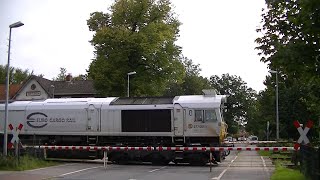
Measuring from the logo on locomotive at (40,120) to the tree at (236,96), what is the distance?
6976 centimetres

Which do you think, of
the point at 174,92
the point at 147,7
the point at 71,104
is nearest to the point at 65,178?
the point at 71,104

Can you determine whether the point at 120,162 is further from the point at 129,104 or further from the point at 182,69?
the point at 182,69

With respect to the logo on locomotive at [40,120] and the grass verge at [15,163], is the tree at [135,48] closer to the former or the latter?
the logo on locomotive at [40,120]

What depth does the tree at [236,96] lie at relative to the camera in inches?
4003

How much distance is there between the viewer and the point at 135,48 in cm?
4225

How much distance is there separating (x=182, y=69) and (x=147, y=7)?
742 centimetres

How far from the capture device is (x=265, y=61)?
13.1 m

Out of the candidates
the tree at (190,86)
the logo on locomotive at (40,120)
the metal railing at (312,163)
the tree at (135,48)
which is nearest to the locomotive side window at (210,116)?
the logo on locomotive at (40,120)

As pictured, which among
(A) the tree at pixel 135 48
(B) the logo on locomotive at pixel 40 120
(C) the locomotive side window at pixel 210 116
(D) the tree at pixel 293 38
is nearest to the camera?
(D) the tree at pixel 293 38

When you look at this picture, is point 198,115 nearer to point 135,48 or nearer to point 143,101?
point 143,101

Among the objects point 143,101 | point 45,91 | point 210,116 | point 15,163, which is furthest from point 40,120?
point 45,91

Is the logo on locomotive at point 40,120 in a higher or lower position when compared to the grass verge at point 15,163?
higher

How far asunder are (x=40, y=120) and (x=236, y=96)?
83.2 metres

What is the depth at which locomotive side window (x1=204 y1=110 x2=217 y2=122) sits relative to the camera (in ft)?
81.3
